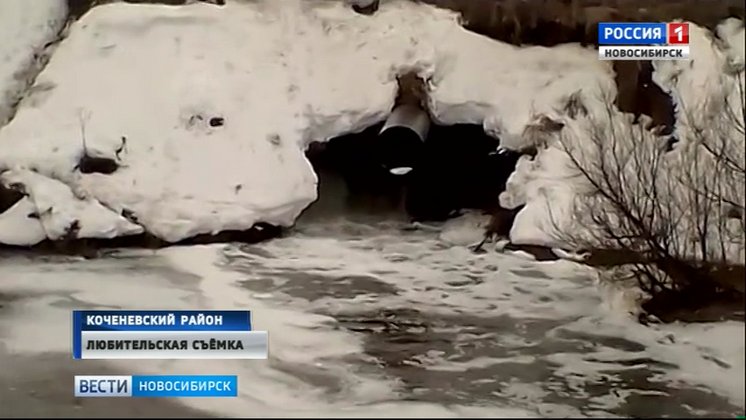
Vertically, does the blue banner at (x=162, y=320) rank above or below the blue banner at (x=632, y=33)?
below

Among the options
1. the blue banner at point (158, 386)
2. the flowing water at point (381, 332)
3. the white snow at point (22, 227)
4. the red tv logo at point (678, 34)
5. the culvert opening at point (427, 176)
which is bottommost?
the blue banner at point (158, 386)

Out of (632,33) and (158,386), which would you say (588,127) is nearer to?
(632,33)

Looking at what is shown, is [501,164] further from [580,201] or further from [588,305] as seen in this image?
[588,305]

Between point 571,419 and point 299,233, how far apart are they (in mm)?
479

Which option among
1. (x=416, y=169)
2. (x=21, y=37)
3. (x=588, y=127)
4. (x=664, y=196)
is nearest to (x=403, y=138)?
(x=416, y=169)

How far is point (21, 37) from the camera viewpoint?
136 centimetres

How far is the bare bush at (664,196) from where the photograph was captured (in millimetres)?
1226

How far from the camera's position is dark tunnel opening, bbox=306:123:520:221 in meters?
1.31

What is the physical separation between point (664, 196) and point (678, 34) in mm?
235

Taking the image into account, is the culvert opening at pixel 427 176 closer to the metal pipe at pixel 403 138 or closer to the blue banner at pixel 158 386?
the metal pipe at pixel 403 138

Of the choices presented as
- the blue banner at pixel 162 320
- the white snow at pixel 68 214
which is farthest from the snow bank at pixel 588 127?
the white snow at pixel 68 214

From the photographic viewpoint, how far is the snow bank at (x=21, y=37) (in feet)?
4.45

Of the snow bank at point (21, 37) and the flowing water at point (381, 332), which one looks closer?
the flowing water at point (381, 332)

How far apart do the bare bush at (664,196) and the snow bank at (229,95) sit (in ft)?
0.46
